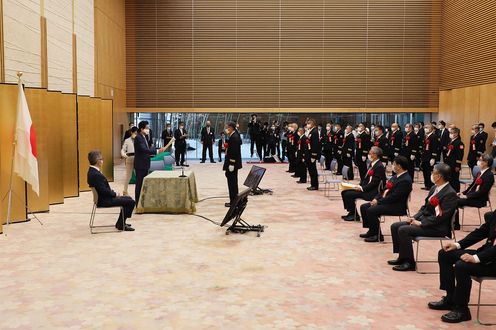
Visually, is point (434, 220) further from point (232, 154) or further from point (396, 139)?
point (396, 139)

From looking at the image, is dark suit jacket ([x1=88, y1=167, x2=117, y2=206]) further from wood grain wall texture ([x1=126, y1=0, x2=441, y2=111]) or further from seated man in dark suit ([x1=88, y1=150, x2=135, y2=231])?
wood grain wall texture ([x1=126, y1=0, x2=441, y2=111])

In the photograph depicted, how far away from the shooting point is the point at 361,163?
1709 cm

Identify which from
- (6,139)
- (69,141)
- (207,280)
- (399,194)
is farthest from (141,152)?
(399,194)

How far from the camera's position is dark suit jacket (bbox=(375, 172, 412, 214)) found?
8461 millimetres

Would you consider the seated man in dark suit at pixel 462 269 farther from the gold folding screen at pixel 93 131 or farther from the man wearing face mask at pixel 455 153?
the gold folding screen at pixel 93 131

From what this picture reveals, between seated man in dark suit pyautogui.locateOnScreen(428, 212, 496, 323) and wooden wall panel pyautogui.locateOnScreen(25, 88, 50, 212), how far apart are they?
8566 millimetres

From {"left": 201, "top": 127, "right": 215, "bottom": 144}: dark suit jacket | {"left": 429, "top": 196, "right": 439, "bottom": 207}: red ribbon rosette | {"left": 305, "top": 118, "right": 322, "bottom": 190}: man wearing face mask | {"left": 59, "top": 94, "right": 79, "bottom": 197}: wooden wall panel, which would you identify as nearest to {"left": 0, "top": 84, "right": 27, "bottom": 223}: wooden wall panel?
{"left": 59, "top": 94, "right": 79, "bottom": 197}: wooden wall panel

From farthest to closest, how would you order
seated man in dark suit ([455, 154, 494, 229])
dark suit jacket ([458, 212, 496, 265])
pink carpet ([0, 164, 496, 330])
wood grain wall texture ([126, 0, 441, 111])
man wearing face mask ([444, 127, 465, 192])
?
wood grain wall texture ([126, 0, 441, 111]) → man wearing face mask ([444, 127, 465, 192]) → seated man in dark suit ([455, 154, 494, 229]) → pink carpet ([0, 164, 496, 330]) → dark suit jacket ([458, 212, 496, 265])

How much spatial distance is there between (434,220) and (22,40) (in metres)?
9.70

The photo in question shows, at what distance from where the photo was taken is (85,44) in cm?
1817

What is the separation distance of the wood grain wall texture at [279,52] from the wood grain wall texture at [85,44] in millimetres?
6022

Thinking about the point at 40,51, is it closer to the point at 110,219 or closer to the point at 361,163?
the point at 110,219

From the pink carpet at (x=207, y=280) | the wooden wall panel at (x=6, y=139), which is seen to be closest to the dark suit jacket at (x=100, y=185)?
the pink carpet at (x=207, y=280)

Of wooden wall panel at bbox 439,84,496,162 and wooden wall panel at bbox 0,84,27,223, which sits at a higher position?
wooden wall panel at bbox 439,84,496,162
